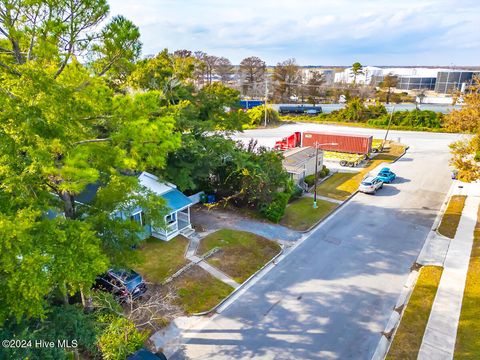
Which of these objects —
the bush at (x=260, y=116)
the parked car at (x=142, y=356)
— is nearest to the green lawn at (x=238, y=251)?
the parked car at (x=142, y=356)

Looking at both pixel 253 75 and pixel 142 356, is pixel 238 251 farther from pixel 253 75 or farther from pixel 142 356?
pixel 253 75

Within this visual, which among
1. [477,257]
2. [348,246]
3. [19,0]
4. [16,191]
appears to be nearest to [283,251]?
[348,246]

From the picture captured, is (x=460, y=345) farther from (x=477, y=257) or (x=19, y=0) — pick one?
(x=19, y=0)

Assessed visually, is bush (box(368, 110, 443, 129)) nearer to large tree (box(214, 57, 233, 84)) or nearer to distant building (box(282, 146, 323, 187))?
distant building (box(282, 146, 323, 187))

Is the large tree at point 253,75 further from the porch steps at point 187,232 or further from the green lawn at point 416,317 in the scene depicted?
the green lawn at point 416,317

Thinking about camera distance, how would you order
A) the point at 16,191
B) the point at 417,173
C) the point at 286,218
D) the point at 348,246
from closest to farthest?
the point at 16,191
the point at 348,246
the point at 286,218
the point at 417,173

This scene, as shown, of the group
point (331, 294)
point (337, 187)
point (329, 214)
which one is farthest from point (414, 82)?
point (331, 294)
